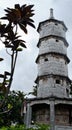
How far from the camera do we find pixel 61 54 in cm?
2811

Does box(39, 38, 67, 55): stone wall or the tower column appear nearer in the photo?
the tower column

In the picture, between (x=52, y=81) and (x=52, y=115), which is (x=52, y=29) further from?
(x=52, y=115)

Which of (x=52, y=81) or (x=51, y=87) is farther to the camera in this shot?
(x=52, y=81)

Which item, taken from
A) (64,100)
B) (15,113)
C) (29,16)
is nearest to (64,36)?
(64,100)

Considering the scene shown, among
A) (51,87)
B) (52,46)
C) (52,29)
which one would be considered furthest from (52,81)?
(52,29)

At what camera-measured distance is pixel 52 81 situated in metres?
26.1

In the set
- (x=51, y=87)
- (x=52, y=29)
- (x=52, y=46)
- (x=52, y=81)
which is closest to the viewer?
(x=51, y=87)

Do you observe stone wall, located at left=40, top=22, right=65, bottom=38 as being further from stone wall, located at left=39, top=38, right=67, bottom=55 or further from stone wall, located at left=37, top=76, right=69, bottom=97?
stone wall, located at left=37, top=76, right=69, bottom=97

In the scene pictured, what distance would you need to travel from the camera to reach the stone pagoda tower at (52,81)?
24283 mm

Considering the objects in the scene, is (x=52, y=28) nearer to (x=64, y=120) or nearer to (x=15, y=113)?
(x=64, y=120)

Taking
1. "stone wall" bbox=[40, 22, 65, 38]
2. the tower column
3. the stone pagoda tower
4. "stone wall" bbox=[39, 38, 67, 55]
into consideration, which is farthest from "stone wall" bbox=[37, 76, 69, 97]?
"stone wall" bbox=[40, 22, 65, 38]

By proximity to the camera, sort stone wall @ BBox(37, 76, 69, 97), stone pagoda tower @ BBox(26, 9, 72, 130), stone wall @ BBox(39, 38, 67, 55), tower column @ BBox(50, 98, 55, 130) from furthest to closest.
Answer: stone wall @ BBox(39, 38, 67, 55) < stone wall @ BBox(37, 76, 69, 97) < stone pagoda tower @ BBox(26, 9, 72, 130) < tower column @ BBox(50, 98, 55, 130)

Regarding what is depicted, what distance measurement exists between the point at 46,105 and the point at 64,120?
2.65 m

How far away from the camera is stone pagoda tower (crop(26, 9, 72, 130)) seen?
79.7 ft
